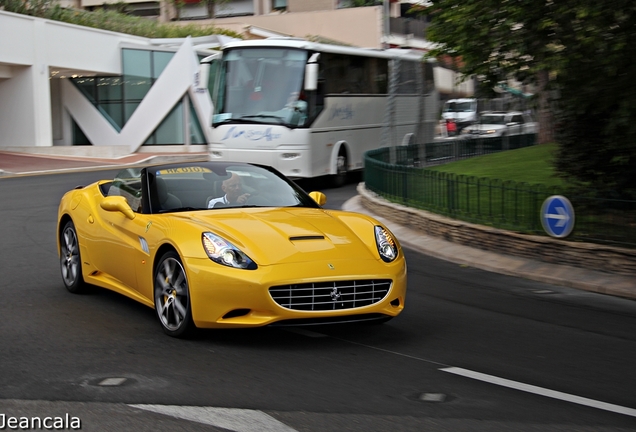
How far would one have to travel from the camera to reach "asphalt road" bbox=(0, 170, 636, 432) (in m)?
5.12

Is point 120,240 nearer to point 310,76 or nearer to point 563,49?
point 563,49

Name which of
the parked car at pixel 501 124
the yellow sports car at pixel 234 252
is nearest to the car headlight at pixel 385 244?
the yellow sports car at pixel 234 252

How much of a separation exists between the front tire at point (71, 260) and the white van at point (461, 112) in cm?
3649

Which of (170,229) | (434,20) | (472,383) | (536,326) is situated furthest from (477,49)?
(472,383)

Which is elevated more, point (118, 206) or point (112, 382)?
point (118, 206)

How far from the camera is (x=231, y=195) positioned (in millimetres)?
7961

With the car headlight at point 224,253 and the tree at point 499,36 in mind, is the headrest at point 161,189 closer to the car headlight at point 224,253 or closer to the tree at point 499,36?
the car headlight at point 224,253

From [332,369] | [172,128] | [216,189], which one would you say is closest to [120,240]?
[216,189]

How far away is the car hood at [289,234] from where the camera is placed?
679cm

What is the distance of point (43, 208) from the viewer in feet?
56.0

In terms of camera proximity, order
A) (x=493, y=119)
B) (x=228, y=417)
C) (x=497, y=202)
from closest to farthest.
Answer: (x=228, y=417)
(x=497, y=202)
(x=493, y=119)

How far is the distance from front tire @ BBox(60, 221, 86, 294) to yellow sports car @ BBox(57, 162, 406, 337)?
95 mm

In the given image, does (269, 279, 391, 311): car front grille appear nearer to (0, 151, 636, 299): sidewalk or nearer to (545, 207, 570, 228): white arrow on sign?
(0, 151, 636, 299): sidewalk

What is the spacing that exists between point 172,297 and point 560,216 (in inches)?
226
